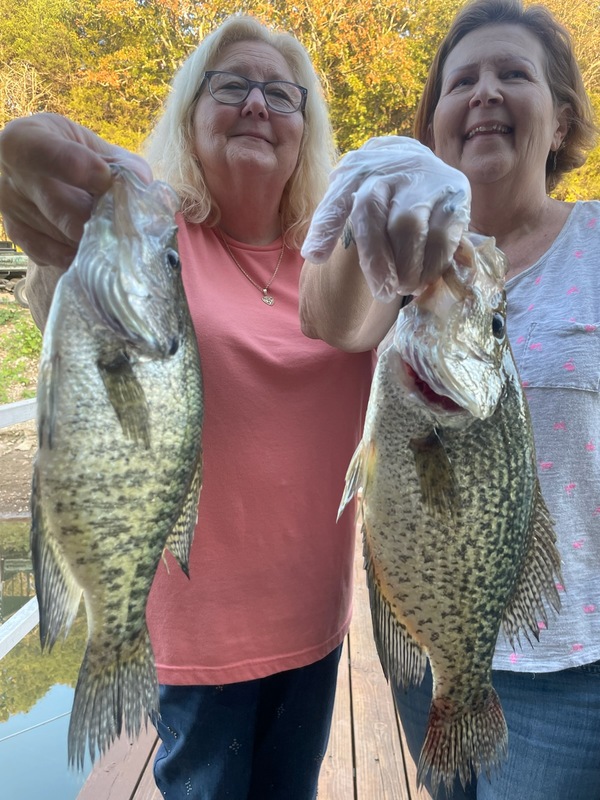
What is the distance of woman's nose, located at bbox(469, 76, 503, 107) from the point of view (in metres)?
1.34

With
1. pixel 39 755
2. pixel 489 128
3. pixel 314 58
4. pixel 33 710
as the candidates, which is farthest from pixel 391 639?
pixel 314 58

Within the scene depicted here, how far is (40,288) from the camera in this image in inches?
46.8

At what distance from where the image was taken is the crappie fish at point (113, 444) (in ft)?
3.00

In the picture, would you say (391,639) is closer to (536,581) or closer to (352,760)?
(536,581)

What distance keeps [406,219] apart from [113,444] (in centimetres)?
55

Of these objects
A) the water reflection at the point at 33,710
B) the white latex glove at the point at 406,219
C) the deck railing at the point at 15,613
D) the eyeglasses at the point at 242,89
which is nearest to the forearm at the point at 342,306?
the white latex glove at the point at 406,219

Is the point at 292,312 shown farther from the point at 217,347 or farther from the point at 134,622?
the point at 134,622

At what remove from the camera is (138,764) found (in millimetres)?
2508

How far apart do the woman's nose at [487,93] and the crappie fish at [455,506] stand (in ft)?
1.58

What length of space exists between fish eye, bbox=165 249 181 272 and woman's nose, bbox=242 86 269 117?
70 cm

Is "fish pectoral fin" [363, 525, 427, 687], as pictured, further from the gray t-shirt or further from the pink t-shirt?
the pink t-shirt

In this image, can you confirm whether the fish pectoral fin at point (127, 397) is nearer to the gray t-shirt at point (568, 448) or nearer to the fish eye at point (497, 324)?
the fish eye at point (497, 324)

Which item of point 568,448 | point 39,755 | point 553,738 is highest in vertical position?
point 568,448

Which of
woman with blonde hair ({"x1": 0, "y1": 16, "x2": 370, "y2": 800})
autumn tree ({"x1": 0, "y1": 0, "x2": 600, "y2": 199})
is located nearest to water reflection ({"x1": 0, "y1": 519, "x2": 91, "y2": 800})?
woman with blonde hair ({"x1": 0, "y1": 16, "x2": 370, "y2": 800})
